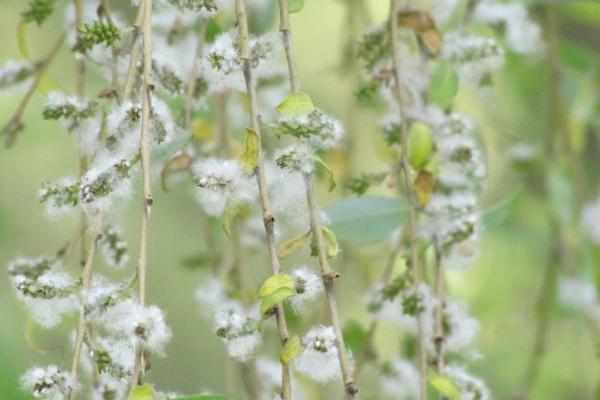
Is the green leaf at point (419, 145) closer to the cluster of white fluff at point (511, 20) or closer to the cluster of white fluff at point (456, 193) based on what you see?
the cluster of white fluff at point (456, 193)

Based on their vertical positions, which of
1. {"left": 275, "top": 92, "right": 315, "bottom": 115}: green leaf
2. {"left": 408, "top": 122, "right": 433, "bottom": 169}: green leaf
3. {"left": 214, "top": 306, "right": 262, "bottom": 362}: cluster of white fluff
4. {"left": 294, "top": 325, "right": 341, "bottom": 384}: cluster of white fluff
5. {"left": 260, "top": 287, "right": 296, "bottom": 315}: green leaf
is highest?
{"left": 408, "top": 122, "right": 433, "bottom": 169}: green leaf

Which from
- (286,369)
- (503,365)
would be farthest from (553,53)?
(286,369)

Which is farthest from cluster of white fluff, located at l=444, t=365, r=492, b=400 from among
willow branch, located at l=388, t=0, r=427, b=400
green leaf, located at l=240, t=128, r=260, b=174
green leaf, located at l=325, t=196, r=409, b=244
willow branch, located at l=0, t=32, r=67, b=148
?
willow branch, located at l=0, t=32, r=67, b=148

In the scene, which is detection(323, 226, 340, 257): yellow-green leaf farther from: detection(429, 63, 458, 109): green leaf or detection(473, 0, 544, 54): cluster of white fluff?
detection(473, 0, 544, 54): cluster of white fluff

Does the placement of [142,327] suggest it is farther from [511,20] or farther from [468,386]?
[511,20]

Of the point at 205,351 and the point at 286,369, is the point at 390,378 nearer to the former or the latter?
the point at 286,369

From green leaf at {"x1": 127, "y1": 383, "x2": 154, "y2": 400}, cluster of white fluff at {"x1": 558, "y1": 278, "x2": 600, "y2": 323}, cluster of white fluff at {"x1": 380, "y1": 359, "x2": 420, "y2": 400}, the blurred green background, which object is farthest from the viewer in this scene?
the blurred green background

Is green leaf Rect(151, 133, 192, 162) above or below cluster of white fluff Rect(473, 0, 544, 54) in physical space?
below
